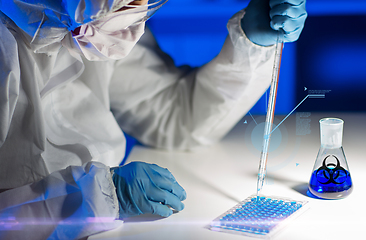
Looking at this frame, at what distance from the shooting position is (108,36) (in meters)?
0.89

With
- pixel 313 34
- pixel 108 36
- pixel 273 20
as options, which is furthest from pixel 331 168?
pixel 313 34

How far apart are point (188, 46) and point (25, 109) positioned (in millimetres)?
958

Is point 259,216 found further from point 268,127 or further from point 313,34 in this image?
point 313,34

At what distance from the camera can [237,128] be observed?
1584mm

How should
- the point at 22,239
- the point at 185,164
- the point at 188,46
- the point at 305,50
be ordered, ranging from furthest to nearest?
the point at 188,46 < the point at 305,50 < the point at 185,164 < the point at 22,239

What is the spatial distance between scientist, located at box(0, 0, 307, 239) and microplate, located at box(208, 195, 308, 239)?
123 mm

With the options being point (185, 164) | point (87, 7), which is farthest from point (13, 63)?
point (185, 164)

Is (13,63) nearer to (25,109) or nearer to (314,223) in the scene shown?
(25,109)

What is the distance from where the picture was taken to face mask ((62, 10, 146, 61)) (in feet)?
2.74

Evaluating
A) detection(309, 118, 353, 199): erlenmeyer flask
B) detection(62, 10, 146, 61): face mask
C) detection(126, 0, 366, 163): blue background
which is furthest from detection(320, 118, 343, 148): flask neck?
detection(126, 0, 366, 163): blue background


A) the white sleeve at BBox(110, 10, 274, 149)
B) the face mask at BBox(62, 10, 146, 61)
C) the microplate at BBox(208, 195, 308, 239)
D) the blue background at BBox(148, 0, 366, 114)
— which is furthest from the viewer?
the blue background at BBox(148, 0, 366, 114)

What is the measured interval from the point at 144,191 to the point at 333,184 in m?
0.43


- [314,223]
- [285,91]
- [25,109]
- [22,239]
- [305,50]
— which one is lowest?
[22,239]

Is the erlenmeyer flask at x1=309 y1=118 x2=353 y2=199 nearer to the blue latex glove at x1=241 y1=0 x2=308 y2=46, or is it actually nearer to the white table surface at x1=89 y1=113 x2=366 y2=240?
the white table surface at x1=89 y1=113 x2=366 y2=240
